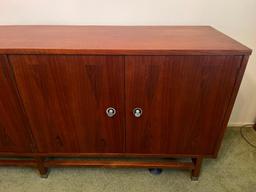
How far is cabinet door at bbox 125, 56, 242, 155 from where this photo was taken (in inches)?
31.6

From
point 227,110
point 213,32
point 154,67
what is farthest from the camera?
point 213,32

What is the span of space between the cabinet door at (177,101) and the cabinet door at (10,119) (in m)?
0.53

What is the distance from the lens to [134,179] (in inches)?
46.9

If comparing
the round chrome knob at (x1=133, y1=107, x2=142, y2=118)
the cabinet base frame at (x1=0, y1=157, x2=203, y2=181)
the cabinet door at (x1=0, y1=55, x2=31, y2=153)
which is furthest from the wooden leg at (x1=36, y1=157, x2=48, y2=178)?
the round chrome knob at (x1=133, y1=107, x2=142, y2=118)

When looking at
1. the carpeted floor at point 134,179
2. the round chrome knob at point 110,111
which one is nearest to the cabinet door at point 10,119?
the carpeted floor at point 134,179

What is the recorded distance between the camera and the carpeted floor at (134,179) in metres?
1.14

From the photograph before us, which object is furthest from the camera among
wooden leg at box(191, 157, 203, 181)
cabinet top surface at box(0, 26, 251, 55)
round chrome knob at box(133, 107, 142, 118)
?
wooden leg at box(191, 157, 203, 181)

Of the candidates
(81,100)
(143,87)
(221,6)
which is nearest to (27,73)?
(81,100)

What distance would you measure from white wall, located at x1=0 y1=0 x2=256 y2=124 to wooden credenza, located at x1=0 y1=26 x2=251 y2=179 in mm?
107

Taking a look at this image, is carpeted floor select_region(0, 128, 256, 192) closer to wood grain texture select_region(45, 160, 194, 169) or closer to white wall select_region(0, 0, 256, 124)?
wood grain texture select_region(45, 160, 194, 169)

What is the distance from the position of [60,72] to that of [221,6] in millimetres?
1020

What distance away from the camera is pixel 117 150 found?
1068 mm

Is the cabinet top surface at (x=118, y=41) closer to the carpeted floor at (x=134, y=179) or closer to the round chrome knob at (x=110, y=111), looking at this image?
the round chrome knob at (x=110, y=111)

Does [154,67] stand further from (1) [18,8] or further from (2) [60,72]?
(1) [18,8]
